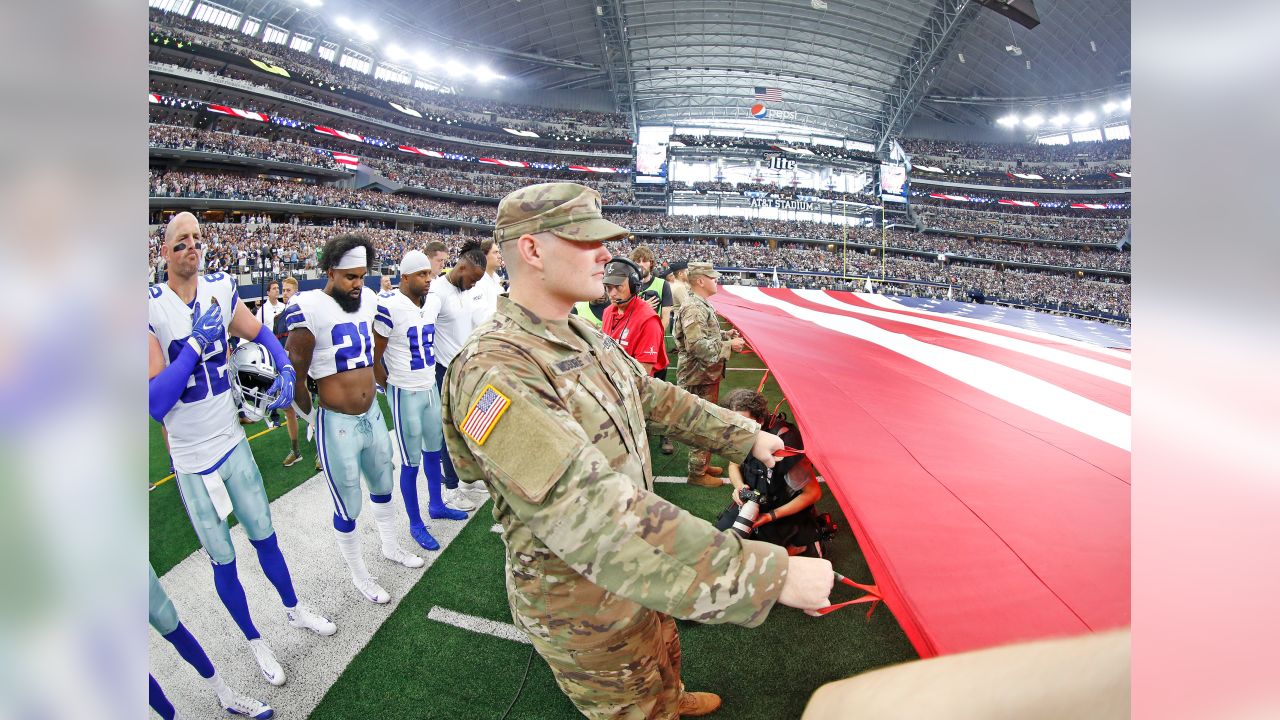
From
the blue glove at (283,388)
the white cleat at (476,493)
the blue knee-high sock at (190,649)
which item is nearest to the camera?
the blue knee-high sock at (190,649)

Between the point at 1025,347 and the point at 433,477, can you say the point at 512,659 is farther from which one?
the point at 1025,347

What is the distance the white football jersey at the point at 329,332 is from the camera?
3531mm

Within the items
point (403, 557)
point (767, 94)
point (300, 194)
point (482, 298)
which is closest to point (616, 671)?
point (403, 557)

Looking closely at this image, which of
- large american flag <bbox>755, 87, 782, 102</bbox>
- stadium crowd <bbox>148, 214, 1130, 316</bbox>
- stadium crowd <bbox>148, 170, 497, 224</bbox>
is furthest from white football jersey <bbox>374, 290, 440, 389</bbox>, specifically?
large american flag <bbox>755, 87, 782, 102</bbox>

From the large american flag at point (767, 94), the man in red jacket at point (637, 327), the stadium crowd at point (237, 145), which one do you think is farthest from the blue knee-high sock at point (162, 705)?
the large american flag at point (767, 94)

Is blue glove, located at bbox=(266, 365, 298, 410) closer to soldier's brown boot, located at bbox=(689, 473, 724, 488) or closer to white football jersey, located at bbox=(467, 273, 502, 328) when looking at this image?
white football jersey, located at bbox=(467, 273, 502, 328)

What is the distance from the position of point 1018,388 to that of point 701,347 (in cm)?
244

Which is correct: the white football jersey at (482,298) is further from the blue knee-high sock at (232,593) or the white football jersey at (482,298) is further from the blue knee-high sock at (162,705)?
the blue knee-high sock at (162,705)

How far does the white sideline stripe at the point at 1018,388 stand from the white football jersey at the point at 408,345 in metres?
4.01

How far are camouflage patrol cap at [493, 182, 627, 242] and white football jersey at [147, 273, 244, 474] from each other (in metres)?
2.22

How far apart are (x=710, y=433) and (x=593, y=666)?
0.83m

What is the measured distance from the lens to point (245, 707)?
2.69m
